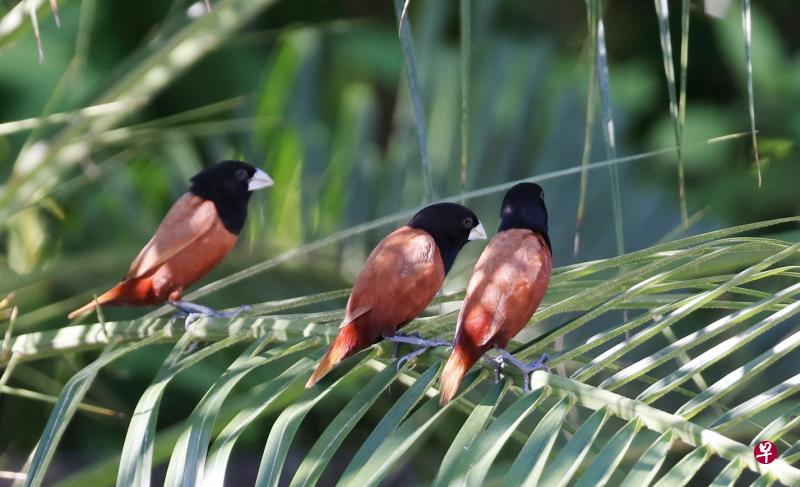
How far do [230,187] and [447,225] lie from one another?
718 mm

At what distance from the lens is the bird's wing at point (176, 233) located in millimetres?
2365

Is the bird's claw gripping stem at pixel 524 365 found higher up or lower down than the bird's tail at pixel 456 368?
lower down

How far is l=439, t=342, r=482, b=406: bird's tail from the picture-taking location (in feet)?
4.81

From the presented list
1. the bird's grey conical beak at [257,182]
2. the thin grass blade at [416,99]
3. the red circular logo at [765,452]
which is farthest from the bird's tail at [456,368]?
the bird's grey conical beak at [257,182]

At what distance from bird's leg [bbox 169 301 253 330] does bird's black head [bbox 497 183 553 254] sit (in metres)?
0.49

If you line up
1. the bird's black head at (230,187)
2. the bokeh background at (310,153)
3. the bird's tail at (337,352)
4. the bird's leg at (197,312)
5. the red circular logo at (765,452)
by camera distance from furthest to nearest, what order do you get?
the bokeh background at (310,153), the bird's black head at (230,187), the bird's leg at (197,312), the bird's tail at (337,352), the red circular logo at (765,452)

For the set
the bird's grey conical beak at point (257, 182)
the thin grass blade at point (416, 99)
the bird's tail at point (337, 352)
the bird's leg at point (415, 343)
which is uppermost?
the thin grass blade at point (416, 99)

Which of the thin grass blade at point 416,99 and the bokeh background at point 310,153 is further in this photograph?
the bokeh background at point 310,153

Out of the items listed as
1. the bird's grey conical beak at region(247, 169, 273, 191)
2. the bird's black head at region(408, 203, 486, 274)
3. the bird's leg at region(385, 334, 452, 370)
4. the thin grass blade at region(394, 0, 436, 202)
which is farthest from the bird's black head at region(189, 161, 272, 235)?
the thin grass blade at region(394, 0, 436, 202)

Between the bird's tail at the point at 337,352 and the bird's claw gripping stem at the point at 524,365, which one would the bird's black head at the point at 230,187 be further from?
the bird's claw gripping stem at the point at 524,365

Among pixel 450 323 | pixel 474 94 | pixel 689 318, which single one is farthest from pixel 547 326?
pixel 450 323

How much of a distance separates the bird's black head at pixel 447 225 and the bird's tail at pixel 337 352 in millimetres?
398

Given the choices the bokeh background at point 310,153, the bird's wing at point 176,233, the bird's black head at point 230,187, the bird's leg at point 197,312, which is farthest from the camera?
the bokeh background at point 310,153

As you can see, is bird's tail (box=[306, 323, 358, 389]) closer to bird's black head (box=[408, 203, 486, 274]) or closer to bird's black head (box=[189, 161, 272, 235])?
bird's black head (box=[408, 203, 486, 274])
